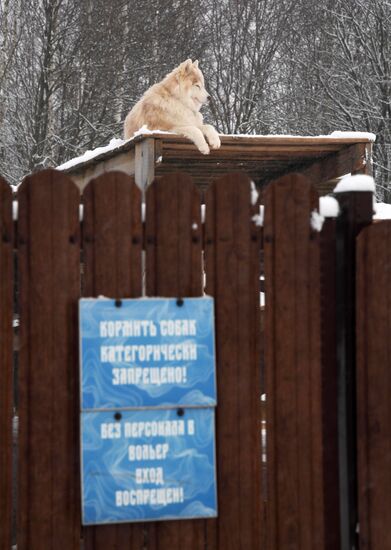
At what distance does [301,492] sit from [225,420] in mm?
454

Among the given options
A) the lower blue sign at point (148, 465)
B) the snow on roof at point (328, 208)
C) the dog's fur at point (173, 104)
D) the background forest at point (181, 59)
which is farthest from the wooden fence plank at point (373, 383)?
the background forest at point (181, 59)

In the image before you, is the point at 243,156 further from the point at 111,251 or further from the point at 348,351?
the point at 111,251

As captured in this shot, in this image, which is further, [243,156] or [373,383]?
[243,156]

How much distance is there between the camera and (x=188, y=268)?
10.4 feet

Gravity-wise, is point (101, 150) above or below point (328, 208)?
above

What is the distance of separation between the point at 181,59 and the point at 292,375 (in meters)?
23.1

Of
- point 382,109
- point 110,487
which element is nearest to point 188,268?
point 110,487

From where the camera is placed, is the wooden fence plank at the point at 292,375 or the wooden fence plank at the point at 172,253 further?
the wooden fence plank at the point at 292,375

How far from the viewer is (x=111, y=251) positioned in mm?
3115

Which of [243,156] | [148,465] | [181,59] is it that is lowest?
[148,465]

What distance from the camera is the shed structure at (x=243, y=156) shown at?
8125mm

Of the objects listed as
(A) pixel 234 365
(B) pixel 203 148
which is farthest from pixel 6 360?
(B) pixel 203 148

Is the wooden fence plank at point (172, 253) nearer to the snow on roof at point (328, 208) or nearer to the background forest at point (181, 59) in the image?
the snow on roof at point (328, 208)

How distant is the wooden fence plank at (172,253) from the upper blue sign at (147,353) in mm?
88
